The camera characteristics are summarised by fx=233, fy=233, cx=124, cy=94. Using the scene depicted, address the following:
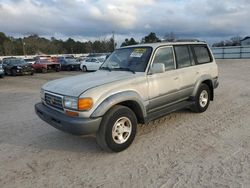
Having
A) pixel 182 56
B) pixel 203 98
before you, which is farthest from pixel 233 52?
Answer: pixel 182 56

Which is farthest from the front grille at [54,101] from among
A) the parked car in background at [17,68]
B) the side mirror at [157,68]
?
the parked car in background at [17,68]

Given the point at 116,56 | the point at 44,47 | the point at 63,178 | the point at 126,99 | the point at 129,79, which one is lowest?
the point at 63,178

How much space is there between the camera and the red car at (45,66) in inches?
858

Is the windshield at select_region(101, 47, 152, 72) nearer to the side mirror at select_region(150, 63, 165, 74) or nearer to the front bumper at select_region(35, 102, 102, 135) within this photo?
the side mirror at select_region(150, 63, 165, 74)

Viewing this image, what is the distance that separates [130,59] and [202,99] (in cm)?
238

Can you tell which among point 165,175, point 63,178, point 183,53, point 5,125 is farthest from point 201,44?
point 5,125

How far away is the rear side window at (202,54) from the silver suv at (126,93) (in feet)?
0.09

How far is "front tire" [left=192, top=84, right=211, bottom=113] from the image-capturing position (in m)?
5.80

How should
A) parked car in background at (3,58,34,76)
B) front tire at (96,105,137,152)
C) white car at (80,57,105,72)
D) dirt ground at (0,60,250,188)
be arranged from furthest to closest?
white car at (80,57,105,72)
parked car in background at (3,58,34,76)
front tire at (96,105,137,152)
dirt ground at (0,60,250,188)

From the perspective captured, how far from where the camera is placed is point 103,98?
375 cm

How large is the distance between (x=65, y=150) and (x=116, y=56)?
2374mm

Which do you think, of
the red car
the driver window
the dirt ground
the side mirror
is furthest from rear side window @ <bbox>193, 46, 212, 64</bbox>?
the red car

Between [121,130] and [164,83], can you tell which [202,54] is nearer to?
[164,83]

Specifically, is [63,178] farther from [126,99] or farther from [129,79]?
[129,79]
